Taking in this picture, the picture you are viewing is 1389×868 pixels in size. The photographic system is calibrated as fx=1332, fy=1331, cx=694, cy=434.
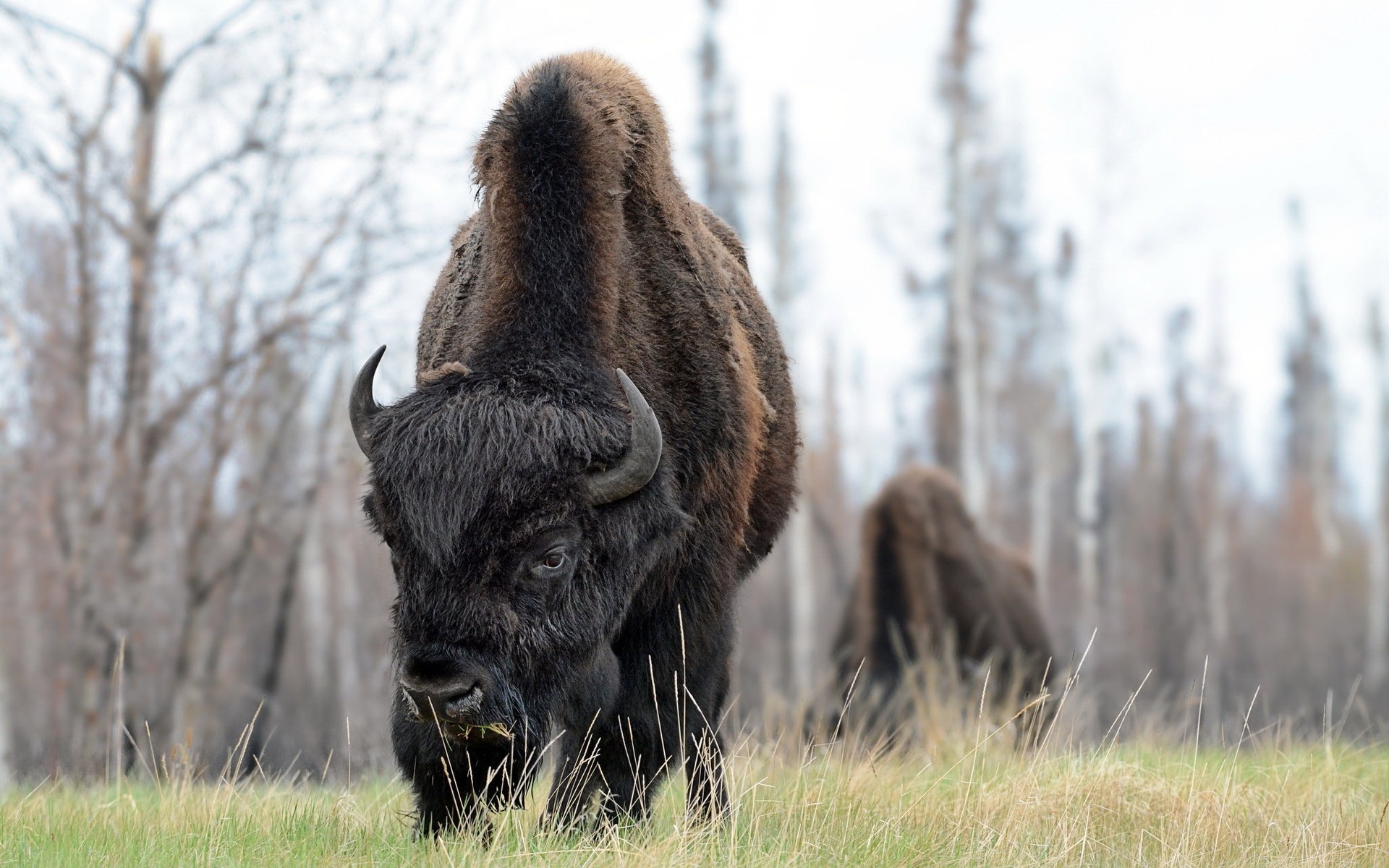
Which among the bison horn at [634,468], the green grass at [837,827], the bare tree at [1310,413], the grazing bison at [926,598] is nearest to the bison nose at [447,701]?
the green grass at [837,827]

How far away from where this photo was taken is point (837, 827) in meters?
4.55

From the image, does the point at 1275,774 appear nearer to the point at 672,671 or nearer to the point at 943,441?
the point at 672,671

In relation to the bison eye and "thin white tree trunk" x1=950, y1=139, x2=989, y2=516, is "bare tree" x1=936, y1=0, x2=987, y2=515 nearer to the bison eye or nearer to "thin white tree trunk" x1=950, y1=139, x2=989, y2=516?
"thin white tree trunk" x1=950, y1=139, x2=989, y2=516

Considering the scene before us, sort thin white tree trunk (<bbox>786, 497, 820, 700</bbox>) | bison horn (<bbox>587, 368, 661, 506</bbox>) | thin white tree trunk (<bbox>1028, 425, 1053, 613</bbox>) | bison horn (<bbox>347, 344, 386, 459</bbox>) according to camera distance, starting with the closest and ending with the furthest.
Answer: bison horn (<bbox>587, 368, 661, 506</bbox>)
bison horn (<bbox>347, 344, 386, 459</bbox>)
thin white tree trunk (<bbox>786, 497, 820, 700</bbox>)
thin white tree trunk (<bbox>1028, 425, 1053, 613</bbox>)

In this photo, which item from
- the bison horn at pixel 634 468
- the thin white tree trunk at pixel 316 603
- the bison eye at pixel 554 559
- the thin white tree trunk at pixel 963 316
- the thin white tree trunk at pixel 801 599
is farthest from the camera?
the thin white tree trunk at pixel 801 599

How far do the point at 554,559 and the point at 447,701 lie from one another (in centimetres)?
62

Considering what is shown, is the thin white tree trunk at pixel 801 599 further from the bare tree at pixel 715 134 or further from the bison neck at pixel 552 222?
the bison neck at pixel 552 222

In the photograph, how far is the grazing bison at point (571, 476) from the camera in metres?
4.25

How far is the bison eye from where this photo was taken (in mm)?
4402

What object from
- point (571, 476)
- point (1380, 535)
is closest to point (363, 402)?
point (571, 476)

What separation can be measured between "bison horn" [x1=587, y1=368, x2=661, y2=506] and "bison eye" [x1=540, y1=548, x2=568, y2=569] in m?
0.22

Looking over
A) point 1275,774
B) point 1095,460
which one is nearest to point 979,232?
point 1095,460

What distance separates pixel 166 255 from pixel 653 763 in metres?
8.54

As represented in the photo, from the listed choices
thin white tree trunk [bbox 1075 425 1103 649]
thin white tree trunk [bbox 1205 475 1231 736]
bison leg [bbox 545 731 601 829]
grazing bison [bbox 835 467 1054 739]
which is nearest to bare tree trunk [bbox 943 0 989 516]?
thin white tree trunk [bbox 1075 425 1103 649]
